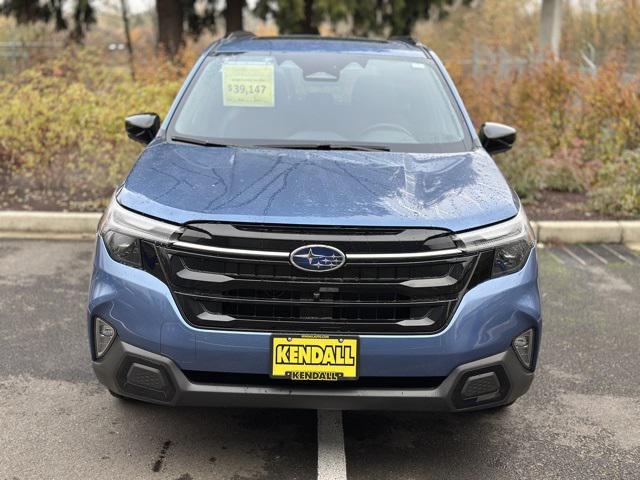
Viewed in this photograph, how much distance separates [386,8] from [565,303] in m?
10.9

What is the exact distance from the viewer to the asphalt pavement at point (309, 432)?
3.39m

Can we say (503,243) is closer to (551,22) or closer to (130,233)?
(130,233)

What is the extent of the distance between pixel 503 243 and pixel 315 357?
2.88 feet

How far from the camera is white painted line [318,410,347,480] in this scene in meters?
3.32

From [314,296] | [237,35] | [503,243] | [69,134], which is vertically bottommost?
[69,134]

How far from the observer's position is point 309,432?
12.1 feet

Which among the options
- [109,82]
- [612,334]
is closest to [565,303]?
[612,334]

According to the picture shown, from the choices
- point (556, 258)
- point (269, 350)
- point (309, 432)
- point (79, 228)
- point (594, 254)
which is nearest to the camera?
point (269, 350)

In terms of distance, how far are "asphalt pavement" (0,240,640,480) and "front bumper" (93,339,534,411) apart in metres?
0.41

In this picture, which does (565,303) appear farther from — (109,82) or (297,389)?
(109,82)

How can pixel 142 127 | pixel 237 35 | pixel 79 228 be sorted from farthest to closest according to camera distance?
pixel 79 228 < pixel 237 35 < pixel 142 127

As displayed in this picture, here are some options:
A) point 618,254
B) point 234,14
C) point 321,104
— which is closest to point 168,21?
point 234,14

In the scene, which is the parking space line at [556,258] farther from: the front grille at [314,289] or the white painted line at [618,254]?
the front grille at [314,289]

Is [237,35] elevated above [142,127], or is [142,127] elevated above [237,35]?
[237,35]
